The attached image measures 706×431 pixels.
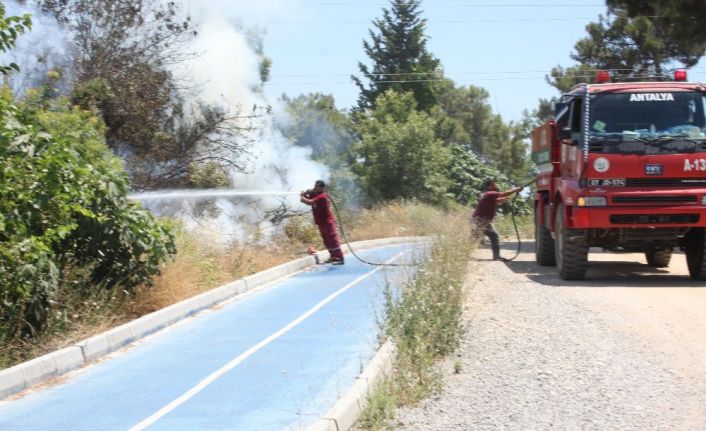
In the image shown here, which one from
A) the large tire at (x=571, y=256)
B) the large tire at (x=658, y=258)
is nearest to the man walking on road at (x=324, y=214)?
the large tire at (x=571, y=256)

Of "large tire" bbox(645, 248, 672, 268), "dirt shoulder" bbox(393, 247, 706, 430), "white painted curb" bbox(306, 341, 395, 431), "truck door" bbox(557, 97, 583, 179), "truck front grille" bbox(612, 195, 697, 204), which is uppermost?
"truck door" bbox(557, 97, 583, 179)

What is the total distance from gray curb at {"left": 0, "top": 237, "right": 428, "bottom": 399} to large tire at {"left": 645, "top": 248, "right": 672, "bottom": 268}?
303 inches

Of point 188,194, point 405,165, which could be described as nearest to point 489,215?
point 188,194

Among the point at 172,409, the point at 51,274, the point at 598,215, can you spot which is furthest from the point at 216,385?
the point at 598,215

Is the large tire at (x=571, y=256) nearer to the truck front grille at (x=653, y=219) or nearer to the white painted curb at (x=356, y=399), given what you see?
the truck front grille at (x=653, y=219)

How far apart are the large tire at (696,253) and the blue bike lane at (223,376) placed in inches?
193

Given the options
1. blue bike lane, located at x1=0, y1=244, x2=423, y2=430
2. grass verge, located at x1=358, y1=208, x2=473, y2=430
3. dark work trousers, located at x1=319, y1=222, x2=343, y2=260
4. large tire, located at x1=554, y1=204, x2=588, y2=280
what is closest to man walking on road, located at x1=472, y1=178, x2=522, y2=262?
dark work trousers, located at x1=319, y1=222, x2=343, y2=260

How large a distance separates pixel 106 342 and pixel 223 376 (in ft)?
6.33

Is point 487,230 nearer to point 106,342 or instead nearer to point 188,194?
point 188,194

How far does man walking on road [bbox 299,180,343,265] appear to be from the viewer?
1997cm

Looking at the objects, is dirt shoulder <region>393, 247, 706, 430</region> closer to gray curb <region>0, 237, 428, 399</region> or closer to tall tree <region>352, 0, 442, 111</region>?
gray curb <region>0, 237, 428, 399</region>

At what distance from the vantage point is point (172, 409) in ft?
26.1

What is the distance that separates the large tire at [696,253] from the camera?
50.2ft

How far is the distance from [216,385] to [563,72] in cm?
3660
